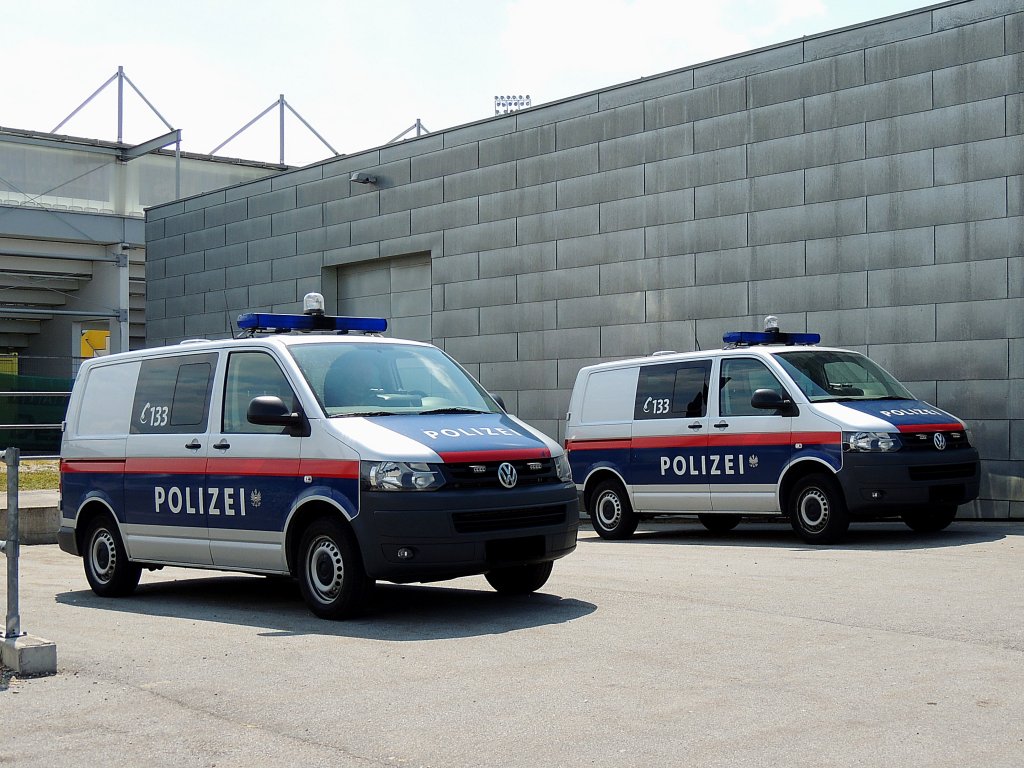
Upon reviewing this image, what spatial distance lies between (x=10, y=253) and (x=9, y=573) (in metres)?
33.4

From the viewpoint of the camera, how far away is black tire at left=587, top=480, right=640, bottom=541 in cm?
1472

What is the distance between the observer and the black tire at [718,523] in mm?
15367

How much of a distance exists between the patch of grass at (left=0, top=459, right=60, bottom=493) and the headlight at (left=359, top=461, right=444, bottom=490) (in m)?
11.6

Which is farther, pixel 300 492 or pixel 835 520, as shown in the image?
pixel 835 520

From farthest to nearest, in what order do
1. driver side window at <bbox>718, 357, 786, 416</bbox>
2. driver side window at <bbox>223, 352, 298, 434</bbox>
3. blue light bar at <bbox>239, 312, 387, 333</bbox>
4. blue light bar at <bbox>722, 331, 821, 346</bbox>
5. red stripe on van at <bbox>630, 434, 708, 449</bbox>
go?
blue light bar at <bbox>722, 331, 821, 346</bbox>, red stripe on van at <bbox>630, 434, 708, 449</bbox>, driver side window at <bbox>718, 357, 786, 416</bbox>, blue light bar at <bbox>239, 312, 387, 333</bbox>, driver side window at <bbox>223, 352, 298, 434</bbox>

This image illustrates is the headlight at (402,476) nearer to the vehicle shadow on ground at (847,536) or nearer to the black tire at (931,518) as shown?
the vehicle shadow on ground at (847,536)

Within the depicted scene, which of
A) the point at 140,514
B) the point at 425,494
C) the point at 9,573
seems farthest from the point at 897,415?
the point at 9,573

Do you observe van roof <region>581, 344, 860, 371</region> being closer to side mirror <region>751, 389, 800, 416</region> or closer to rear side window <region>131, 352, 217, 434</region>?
side mirror <region>751, 389, 800, 416</region>

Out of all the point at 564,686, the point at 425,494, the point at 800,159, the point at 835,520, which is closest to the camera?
the point at 564,686

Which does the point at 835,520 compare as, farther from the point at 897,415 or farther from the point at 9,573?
the point at 9,573

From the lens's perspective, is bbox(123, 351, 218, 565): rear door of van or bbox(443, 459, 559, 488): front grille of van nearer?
bbox(443, 459, 559, 488): front grille of van

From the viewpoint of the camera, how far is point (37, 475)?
20.1 metres

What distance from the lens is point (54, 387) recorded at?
33781mm

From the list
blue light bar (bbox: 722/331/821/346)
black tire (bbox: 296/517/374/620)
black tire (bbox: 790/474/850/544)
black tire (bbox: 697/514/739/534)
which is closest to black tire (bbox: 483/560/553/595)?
black tire (bbox: 296/517/374/620)
